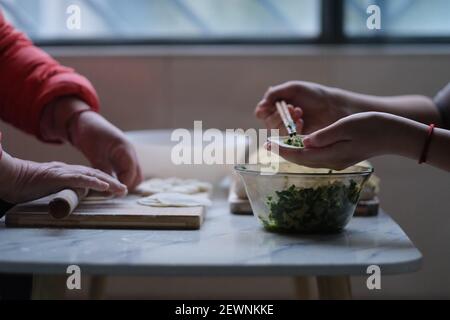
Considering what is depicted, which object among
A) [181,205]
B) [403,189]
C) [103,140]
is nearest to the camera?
[181,205]

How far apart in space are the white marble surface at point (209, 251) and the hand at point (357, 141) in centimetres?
10

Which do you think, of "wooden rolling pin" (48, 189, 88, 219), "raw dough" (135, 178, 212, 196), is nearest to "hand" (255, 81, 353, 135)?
"raw dough" (135, 178, 212, 196)

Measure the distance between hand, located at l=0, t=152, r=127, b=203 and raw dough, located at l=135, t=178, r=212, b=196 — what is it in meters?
0.14

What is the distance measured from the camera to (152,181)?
1092 mm

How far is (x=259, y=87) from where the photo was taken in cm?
151

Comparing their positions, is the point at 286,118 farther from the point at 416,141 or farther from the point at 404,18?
the point at 404,18

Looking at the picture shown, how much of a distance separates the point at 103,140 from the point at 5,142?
0.46 metres

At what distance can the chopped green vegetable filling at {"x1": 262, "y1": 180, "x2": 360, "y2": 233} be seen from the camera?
763mm

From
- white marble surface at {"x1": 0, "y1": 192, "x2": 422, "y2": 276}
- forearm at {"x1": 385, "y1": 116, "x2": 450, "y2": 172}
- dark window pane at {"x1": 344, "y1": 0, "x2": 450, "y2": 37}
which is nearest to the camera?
white marble surface at {"x1": 0, "y1": 192, "x2": 422, "y2": 276}

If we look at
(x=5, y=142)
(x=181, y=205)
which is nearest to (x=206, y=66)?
(x=5, y=142)

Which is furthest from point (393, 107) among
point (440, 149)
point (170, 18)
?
point (170, 18)

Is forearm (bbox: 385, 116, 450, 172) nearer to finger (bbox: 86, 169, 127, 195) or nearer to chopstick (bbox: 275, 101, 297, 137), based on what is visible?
chopstick (bbox: 275, 101, 297, 137)

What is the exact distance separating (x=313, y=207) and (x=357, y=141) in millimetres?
98

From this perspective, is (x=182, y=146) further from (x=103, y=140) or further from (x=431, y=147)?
(x=431, y=147)
